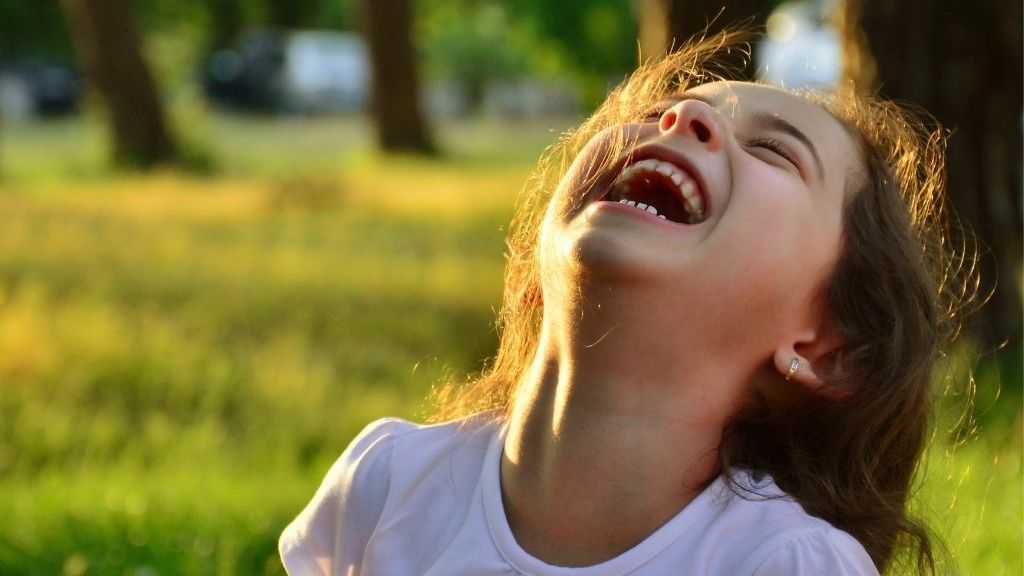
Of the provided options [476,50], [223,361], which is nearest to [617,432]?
[223,361]

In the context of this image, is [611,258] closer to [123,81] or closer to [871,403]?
[871,403]

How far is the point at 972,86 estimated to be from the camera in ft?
19.5

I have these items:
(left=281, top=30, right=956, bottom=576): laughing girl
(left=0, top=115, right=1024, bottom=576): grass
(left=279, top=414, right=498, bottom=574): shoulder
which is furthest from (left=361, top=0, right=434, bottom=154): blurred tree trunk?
(left=281, top=30, right=956, bottom=576): laughing girl

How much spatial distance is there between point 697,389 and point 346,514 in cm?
66

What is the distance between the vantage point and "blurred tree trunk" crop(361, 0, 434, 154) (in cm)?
1639

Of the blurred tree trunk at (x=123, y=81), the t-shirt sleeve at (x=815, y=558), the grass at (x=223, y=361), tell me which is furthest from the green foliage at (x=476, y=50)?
the t-shirt sleeve at (x=815, y=558)

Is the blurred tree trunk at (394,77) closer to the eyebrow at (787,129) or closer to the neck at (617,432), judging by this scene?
the eyebrow at (787,129)

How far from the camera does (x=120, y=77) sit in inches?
527

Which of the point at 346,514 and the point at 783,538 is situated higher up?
the point at 783,538

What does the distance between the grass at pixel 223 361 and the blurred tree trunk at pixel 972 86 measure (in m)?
0.51

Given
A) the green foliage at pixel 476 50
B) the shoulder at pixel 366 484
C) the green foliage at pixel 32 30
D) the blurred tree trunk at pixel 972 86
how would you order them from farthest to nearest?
1. the green foliage at pixel 476 50
2. the green foliage at pixel 32 30
3. the blurred tree trunk at pixel 972 86
4. the shoulder at pixel 366 484

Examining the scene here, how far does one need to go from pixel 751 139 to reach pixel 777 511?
58cm

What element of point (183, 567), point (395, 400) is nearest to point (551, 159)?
point (183, 567)

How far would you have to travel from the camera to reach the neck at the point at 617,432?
2.04 metres
